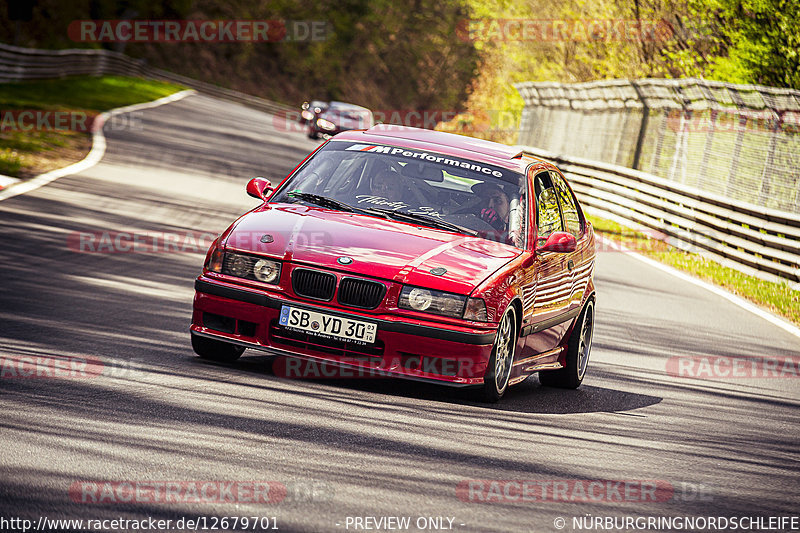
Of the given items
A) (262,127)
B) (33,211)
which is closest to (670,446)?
(33,211)

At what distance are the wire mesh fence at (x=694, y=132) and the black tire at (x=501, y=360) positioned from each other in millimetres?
12539

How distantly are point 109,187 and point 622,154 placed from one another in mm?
13505

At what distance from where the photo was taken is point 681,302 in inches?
593

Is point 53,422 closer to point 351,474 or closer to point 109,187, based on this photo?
point 351,474

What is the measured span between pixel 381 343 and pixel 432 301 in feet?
1.31

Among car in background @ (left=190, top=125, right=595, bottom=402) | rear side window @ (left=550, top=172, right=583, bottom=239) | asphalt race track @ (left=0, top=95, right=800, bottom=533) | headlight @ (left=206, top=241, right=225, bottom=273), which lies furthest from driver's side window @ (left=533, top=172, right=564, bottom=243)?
headlight @ (left=206, top=241, right=225, bottom=273)

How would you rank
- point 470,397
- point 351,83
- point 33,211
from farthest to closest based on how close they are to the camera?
1. point 351,83
2. point 33,211
3. point 470,397

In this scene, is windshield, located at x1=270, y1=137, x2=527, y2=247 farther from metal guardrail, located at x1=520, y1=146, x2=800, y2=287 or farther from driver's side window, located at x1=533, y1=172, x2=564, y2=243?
metal guardrail, located at x1=520, y1=146, x2=800, y2=287

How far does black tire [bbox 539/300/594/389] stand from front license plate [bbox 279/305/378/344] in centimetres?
217

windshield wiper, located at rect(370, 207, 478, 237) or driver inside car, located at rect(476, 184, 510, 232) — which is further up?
driver inside car, located at rect(476, 184, 510, 232)

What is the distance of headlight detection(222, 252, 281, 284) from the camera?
291 inches

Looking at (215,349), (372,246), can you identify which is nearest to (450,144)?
(372,246)

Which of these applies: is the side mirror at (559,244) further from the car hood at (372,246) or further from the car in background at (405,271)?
the car hood at (372,246)

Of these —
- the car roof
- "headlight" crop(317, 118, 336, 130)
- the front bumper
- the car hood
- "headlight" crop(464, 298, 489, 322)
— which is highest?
the car roof
